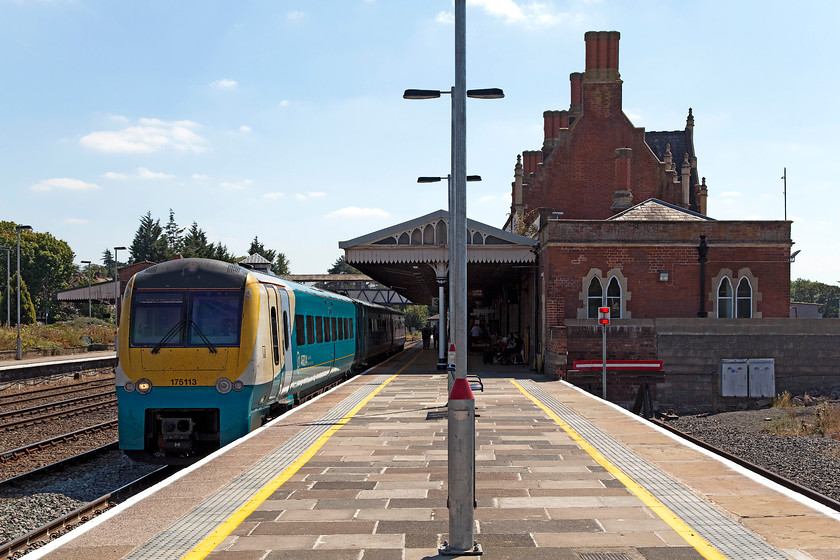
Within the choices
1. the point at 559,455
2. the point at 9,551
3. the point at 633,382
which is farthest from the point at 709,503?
the point at 633,382

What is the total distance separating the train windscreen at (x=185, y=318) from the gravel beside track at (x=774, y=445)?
8.62m

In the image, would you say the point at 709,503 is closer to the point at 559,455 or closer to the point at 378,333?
the point at 559,455

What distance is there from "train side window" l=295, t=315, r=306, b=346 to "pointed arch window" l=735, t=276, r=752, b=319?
1566 centimetres

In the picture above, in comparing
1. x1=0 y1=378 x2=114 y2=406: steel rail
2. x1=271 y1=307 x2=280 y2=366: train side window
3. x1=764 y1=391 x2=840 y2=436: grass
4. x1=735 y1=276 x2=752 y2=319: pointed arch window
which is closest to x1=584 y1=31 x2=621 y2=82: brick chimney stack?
x1=735 y1=276 x2=752 y2=319: pointed arch window

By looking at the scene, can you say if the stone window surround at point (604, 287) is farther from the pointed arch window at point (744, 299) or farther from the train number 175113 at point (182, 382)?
the train number 175113 at point (182, 382)

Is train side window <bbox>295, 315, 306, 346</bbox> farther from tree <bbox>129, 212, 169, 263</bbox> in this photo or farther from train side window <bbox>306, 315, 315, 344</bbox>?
tree <bbox>129, 212, 169, 263</bbox>

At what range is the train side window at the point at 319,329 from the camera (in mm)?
17156

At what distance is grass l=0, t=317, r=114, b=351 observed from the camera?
135 ft

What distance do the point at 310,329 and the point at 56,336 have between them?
37474mm

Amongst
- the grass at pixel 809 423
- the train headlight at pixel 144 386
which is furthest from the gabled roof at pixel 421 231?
the train headlight at pixel 144 386

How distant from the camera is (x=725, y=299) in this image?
24.9 meters

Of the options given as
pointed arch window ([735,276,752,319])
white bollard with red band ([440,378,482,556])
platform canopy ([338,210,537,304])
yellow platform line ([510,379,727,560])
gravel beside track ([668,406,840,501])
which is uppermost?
platform canopy ([338,210,537,304])

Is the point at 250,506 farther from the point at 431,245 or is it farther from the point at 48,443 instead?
the point at 431,245

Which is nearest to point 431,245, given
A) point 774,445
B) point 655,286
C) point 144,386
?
point 655,286
